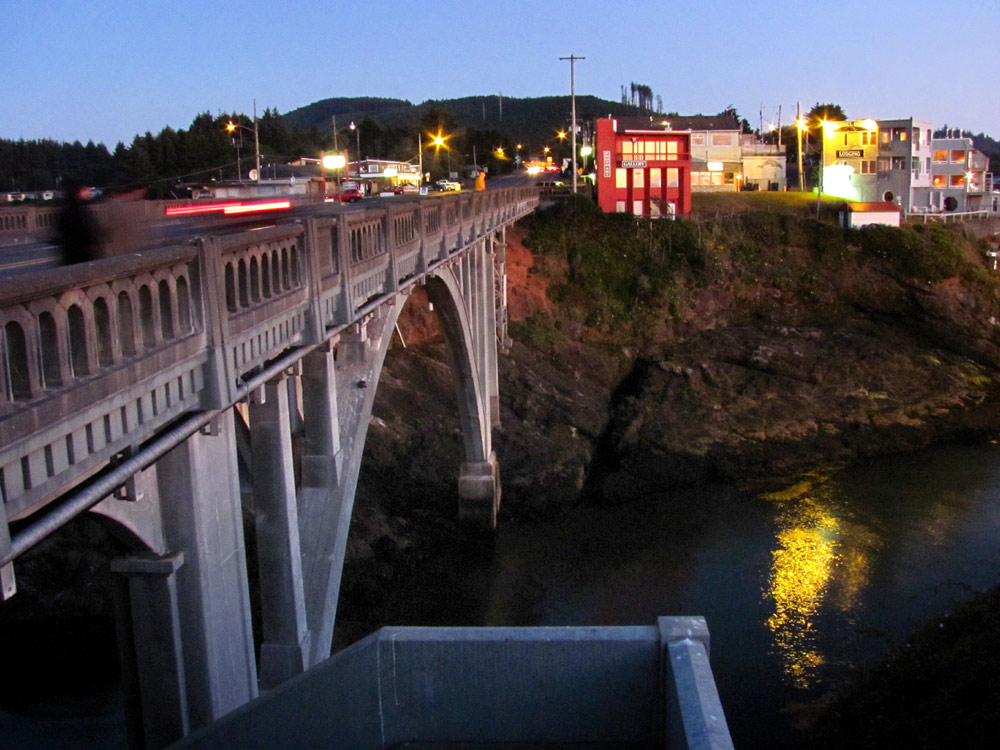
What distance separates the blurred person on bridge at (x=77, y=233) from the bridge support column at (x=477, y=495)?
20079 mm

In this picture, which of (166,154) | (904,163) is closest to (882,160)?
(904,163)

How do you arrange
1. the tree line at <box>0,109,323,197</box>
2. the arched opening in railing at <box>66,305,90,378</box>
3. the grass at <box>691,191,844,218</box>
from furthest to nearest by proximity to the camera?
the tree line at <box>0,109,323,197</box>, the grass at <box>691,191,844,218</box>, the arched opening in railing at <box>66,305,90,378</box>

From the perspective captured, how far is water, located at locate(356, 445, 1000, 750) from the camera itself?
19.8 m

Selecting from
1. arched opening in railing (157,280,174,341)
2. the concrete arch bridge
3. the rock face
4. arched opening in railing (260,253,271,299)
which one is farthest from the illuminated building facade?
arched opening in railing (157,280,174,341)

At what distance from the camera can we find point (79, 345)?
5.18m

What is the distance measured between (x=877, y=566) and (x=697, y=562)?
4.39 meters

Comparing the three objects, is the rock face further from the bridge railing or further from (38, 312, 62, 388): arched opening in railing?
(38, 312, 62, 388): arched opening in railing

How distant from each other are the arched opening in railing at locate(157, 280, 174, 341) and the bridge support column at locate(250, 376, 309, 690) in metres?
1.62

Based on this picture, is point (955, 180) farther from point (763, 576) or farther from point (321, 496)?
point (321, 496)

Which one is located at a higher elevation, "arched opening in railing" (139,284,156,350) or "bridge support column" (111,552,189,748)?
"arched opening in railing" (139,284,156,350)

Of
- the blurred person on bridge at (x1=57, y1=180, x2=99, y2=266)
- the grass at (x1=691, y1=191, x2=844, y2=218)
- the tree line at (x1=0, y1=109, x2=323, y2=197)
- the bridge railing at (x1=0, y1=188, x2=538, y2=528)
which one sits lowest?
the grass at (x1=691, y1=191, x2=844, y2=218)

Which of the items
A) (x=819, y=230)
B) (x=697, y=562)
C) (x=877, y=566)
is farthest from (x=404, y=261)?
(x=819, y=230)

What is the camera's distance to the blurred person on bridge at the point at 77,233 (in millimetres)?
7688

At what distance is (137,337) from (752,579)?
68.4ft
